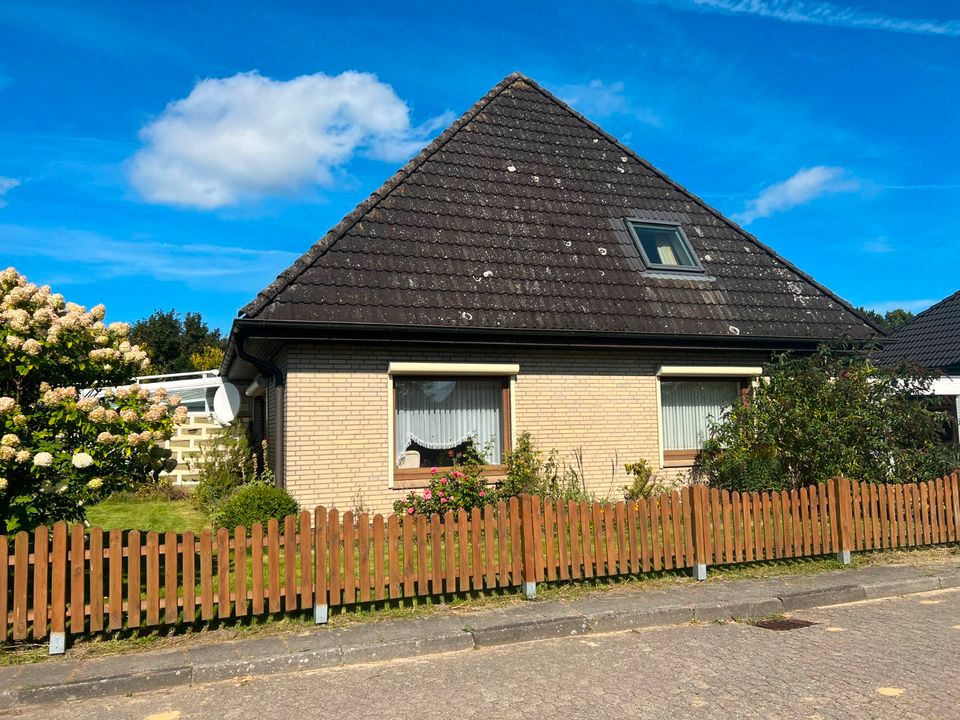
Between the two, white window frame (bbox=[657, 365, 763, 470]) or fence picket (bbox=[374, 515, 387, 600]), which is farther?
white window frame (bbox=[657, 365, 763, 470])

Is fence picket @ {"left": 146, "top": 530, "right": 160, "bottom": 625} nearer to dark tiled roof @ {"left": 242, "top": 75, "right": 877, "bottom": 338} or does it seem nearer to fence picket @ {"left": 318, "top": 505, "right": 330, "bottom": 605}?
fence picket @ {"left": 318, "top": 505, "right": 330, "bottom": 605}

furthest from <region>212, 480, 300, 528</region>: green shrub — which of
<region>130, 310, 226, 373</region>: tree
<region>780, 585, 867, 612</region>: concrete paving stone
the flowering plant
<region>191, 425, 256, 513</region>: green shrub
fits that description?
<region>130, 310, 226, 373</region>: tree

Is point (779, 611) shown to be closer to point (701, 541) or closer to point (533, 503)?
point (701, 541)

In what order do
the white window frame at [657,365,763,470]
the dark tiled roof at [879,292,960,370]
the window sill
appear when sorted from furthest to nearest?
the dark tiled roof at [879,292,960,370], the white window frame at [657,365,763,470], the window sill

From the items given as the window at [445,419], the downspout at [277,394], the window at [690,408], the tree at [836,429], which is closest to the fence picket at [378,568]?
the downspout at [277,394]

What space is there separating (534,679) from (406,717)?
3.49 feet

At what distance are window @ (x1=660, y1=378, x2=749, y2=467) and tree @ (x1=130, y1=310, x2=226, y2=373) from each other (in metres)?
33.9

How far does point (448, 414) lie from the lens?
1082 cm

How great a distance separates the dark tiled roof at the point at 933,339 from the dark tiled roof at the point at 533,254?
1199 centimetres

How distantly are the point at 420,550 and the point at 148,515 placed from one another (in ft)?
26.3

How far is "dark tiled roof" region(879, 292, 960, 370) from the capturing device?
22638 mm

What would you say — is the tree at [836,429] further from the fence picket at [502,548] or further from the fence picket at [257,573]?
the fence picket at [257,573]

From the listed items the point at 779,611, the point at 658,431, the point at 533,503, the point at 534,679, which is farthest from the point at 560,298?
the point at 534,679

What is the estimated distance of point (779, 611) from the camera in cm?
704
